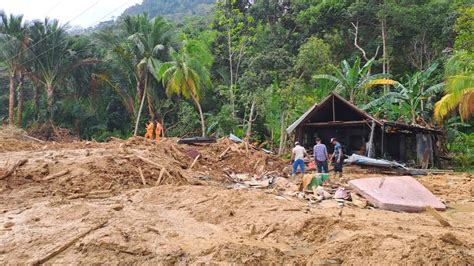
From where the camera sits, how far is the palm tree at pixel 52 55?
99.1 ft

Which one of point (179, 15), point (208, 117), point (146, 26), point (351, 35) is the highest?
point (179, 15)

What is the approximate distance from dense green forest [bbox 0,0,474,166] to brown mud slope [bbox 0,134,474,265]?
41.4ft

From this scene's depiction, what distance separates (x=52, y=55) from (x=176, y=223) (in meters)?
27.8

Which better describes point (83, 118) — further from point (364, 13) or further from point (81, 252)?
point (81, 252)

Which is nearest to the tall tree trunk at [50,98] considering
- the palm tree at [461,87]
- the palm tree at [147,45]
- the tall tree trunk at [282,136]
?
the palm tree at [147,45]

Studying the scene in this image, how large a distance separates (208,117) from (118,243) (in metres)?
26.2

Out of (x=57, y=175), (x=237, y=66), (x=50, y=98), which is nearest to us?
(x=57, y=175)

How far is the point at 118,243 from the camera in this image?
4965 millimetres

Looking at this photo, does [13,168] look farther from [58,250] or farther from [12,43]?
[12,43]

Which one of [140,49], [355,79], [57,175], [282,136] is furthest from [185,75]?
[57,175]

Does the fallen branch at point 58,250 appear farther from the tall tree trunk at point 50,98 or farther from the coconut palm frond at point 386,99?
the tall tree trunk at point 50,98

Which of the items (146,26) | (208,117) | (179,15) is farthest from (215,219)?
(179,15)

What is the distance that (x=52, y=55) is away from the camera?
30703 millimetres

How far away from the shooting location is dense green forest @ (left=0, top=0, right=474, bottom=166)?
24766 millimetres
